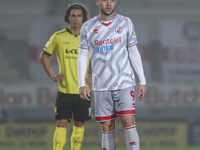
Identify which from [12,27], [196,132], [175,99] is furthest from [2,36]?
[196,132]

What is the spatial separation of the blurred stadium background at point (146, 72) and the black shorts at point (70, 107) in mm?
3460

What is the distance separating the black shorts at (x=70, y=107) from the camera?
4.84 m

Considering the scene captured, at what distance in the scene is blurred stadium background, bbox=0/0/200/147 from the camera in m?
8.44

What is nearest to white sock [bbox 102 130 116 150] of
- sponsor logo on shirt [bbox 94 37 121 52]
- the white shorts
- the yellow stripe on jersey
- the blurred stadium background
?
the white shorts

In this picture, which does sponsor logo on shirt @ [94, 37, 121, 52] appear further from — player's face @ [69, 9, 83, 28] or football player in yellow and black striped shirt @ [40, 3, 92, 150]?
player's face @ [69, 9, 83, 28]

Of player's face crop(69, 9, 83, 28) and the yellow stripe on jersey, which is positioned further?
player's face crop(69, 9, 83, 28)

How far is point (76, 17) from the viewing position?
494cm

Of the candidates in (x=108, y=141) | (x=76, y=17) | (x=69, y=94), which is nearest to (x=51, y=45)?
(x=76, y=17)

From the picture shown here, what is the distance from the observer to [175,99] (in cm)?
962

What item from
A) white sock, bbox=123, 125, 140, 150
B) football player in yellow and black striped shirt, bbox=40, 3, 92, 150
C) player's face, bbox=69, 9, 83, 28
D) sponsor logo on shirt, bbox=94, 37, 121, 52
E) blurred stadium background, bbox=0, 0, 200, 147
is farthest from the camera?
blurred stadium background, bbox=0, 0, 200, 147

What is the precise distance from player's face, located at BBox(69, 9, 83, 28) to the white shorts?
1.50m

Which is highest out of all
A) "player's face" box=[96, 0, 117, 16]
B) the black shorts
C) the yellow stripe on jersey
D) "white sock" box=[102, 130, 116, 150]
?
"player's face" box=[96, 0, 117, 16]

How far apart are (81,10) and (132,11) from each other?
A: 6681mm

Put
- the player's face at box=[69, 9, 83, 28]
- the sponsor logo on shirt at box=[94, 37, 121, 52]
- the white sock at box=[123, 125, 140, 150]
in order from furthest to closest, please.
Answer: the player's face at box=[69, 9, 83, 28] → the sponsor logo on shirt at box=[94, 37, 121, 52] → the white sock at box=[123, 125, 140, 150]
